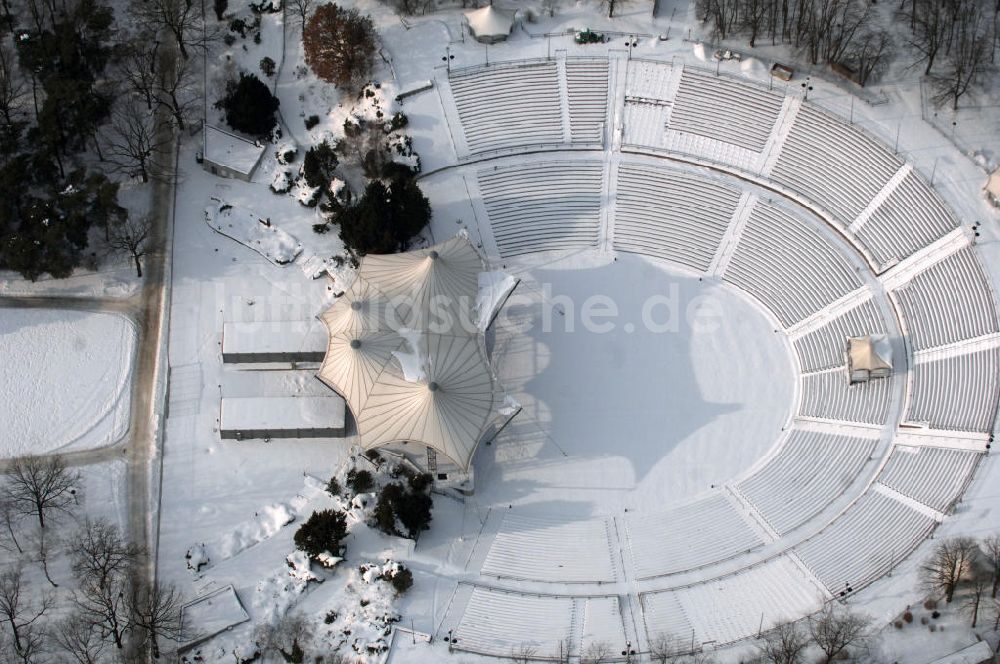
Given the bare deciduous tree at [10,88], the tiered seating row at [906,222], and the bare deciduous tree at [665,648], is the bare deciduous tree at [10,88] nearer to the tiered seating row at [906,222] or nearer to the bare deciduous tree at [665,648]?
the bare deciduous tree at [665,648]

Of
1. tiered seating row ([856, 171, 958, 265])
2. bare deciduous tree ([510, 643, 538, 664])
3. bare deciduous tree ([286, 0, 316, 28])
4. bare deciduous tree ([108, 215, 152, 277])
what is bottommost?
bare deciduous tree ([510, 643, 538, 664])

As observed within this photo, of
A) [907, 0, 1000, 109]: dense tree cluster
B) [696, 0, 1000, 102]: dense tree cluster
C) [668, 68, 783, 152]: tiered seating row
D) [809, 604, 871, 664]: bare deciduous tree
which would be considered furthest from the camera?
[668, 68, 783, 152]: tiered seating row

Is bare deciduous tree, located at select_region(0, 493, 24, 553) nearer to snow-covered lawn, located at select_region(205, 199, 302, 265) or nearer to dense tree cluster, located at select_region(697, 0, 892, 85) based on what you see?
snow-covered lawn, located at select_region(205, 199, 302, 265)

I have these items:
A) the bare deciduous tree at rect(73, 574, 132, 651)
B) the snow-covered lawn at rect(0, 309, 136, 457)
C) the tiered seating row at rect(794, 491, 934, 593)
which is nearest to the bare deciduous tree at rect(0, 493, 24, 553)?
the snow-covered lawn at rect(0, 309, 136, 457)

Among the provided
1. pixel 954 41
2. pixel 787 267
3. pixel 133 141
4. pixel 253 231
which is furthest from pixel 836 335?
pixel 133 141

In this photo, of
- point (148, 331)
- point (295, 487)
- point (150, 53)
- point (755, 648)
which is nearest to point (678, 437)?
point (755, 648)

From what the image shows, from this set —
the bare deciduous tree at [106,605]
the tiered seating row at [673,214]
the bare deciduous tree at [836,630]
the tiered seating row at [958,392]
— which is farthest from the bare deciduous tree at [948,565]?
the bare deciduous tree at [106,605]

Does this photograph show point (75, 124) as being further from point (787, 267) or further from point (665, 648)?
point (665, 648)
